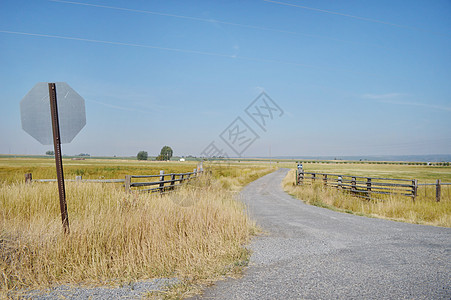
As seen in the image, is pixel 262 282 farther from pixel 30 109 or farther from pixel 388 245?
pixel 30 109

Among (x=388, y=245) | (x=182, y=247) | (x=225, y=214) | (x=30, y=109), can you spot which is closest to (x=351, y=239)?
(x=388, y=245)

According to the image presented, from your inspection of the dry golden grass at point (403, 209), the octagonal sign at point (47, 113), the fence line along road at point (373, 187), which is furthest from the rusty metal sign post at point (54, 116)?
the fence line along road at point (373, 187)

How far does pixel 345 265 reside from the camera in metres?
5.03

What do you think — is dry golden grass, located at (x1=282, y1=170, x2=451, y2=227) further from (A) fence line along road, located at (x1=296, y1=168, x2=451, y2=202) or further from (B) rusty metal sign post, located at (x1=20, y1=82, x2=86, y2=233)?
(B) rusty metal sign post, located at (x1=20, y1=82, x2=86, y2=233)

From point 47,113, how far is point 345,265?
5.90m

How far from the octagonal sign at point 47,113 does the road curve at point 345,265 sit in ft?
12.2

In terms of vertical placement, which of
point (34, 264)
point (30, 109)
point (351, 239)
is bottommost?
point (351, 239)

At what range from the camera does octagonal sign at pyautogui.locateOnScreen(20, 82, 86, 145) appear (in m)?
5.16

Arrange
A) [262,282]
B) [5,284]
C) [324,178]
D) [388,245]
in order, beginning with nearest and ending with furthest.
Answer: [5,284] → [262,282] → [388,245] → [324,178]

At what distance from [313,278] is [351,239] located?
313cm

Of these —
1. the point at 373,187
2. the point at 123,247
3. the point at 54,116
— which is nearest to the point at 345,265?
the point at 123,247

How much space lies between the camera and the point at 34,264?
4.38 m

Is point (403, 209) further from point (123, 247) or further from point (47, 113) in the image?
point (47, 113)

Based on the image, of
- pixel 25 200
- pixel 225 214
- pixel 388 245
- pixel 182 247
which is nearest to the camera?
pixel 182 247
